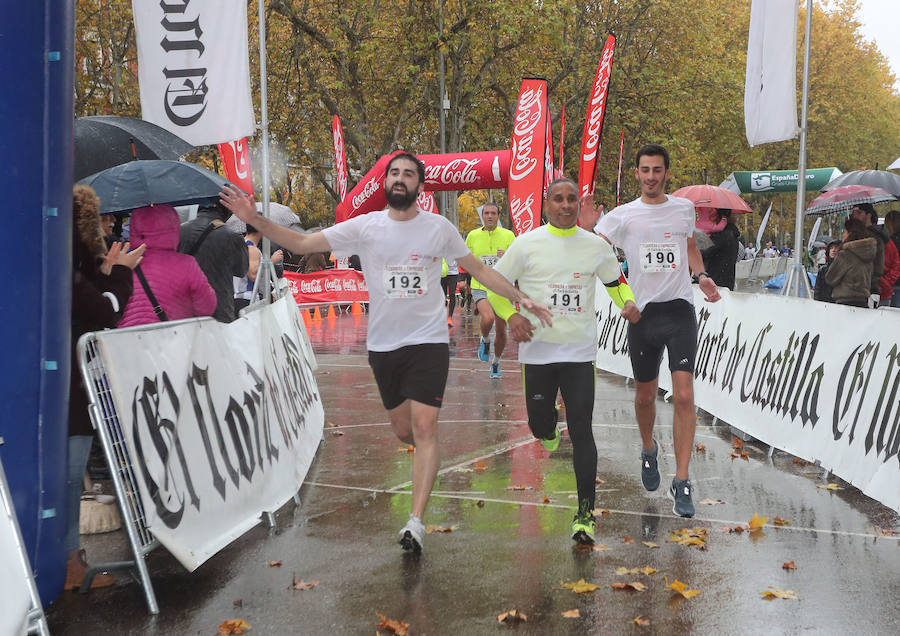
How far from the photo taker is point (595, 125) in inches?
738

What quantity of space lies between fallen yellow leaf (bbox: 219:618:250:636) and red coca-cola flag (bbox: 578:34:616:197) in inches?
573

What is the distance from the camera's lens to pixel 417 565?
5430mm

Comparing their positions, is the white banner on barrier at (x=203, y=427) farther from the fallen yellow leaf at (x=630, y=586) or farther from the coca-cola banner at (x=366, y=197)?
the coca-cola banner at (x=366, y=197)

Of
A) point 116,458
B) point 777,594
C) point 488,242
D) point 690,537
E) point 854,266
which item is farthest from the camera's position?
point 488,242

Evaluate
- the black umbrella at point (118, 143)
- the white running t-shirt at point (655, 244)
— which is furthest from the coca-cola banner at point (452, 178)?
the white running t-shirt at point (655, 244)

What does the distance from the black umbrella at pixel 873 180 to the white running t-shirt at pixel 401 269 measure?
35.7 ft

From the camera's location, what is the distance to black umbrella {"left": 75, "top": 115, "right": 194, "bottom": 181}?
295 inches

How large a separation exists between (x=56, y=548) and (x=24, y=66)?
2.11 meters

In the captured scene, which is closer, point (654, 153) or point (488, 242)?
A: point (654, 153)

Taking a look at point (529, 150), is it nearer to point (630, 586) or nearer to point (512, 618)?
point (630, 586)

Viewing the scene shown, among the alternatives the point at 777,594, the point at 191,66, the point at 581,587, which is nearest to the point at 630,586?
the point at 581,587

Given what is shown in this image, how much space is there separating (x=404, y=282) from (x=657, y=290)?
1.88 metres

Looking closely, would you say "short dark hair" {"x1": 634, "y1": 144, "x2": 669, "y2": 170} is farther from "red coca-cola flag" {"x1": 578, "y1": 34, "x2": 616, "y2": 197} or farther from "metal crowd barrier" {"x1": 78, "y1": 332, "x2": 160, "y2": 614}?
"red coca-cola flag" {"x1": 578, "y1": 34, "x2": 616, "y2": 197}

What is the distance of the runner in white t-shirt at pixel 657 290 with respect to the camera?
682 centimetres
